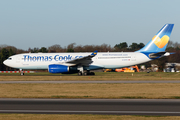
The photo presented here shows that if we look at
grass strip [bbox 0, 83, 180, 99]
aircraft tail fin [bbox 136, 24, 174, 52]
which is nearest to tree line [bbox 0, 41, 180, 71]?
aircraft tail fin [bbox 136, 24, 174, 52]

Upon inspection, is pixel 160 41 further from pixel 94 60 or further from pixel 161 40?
pixel 94 60

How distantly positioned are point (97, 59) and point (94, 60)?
1.66 ft

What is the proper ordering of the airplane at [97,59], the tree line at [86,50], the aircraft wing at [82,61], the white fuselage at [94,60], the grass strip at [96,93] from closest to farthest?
the grass strip at [96,93], the aircraft wing at [82,61], the airplane at [97,59], the white fuselage at [94,60], the tree line at [86,50]

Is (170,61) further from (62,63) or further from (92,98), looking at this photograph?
(92,98)

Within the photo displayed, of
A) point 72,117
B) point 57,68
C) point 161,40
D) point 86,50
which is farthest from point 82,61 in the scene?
point 86,50

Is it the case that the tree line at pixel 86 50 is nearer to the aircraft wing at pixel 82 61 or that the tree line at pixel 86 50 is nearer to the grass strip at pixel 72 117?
the aircraft wing at pixel 82 61

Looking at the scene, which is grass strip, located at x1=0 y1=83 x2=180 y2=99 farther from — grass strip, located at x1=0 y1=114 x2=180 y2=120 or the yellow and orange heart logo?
the yellow and orange heart logo

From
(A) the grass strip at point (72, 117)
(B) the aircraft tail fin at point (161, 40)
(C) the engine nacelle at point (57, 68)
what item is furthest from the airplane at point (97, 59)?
(A) the grass strip at point (72, 117)

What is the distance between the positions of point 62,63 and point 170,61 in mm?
63165

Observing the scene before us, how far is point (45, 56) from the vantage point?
132ft

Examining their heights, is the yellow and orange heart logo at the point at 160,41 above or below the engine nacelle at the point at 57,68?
above

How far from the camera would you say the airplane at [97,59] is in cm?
3834

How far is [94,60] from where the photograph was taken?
3934 cm

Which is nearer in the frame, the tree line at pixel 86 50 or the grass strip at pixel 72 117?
the grass strip at pixel 72 117
